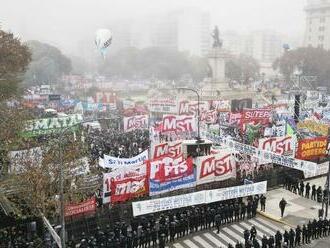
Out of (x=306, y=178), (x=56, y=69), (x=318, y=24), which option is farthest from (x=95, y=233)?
(x=318, y=24)

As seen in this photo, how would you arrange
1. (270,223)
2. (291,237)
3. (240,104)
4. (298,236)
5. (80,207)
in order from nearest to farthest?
1. (80,207)
2. (291,237)
3. (298,236)
4. (270,223)
5. (240,104)

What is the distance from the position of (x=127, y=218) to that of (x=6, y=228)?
5.59 metres

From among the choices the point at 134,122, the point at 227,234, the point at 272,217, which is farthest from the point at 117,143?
the point at 227,234

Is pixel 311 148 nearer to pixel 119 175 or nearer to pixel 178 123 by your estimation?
pixel 178 123

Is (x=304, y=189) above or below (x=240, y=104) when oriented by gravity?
below

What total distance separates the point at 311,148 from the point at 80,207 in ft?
53.5

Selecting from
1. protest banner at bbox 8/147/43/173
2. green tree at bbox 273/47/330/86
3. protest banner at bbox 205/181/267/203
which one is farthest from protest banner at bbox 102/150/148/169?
green tree at bbox 273/47/330/86

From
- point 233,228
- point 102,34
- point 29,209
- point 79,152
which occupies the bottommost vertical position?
point 233,228

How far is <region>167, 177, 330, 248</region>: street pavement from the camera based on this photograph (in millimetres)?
20703

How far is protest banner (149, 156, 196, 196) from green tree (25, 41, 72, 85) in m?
78.1

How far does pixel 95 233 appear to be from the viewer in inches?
773

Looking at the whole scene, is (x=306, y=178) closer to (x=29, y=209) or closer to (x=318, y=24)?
(x=29, y=209)

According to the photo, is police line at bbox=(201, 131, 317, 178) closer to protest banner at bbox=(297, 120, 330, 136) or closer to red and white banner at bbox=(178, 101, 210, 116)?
protest banner at bbox=(297, 120, 330, 136)

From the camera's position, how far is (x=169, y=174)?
22484 millimetres
